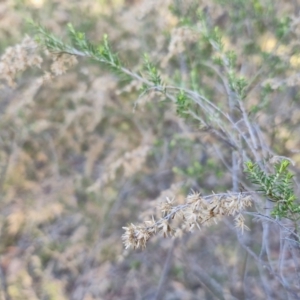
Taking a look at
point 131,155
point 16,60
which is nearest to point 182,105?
point 16,60

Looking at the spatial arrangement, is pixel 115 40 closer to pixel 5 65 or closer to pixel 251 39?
pixel 251 39

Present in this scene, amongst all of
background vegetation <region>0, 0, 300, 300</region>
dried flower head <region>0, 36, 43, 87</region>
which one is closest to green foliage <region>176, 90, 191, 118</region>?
background vegetation <region>0, 0, 300, 300</region>

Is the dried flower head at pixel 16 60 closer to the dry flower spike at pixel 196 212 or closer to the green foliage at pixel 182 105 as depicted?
the green foliage at pixel 182 105

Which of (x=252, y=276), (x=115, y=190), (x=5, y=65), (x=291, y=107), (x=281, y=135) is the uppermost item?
(x=5, y=65)

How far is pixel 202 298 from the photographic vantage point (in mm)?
2893

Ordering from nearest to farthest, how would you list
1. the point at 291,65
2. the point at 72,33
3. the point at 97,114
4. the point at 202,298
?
the point at 72,33
the point at 291,65
the point at 202,298
the point at 97,114

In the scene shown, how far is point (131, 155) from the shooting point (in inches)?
120

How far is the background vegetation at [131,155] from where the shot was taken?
2.57m

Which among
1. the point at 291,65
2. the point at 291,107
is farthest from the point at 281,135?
the point at 291,65

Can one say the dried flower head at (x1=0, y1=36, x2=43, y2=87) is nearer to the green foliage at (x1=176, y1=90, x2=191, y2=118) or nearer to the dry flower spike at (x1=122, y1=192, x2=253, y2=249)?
Answer: the green foliage at (x1=176, y1=90, x2=191, y2=118)

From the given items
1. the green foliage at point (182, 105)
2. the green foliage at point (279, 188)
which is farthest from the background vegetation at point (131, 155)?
the green foliage at point (279, 188)

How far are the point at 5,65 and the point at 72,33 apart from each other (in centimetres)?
27

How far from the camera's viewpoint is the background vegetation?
2566 mm

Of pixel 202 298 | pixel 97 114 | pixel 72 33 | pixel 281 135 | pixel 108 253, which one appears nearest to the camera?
pixel 72 33
